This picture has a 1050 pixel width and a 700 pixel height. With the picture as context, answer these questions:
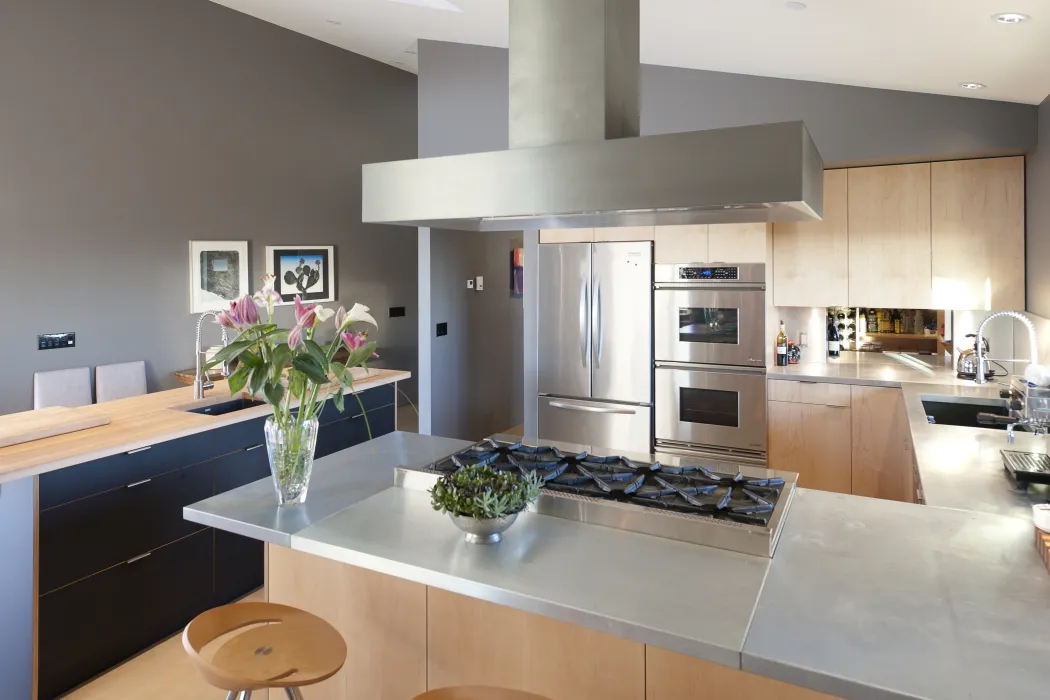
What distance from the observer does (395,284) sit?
7.27m

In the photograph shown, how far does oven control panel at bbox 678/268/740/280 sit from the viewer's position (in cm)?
427

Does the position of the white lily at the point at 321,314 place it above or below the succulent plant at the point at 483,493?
above

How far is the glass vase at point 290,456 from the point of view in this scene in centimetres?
194

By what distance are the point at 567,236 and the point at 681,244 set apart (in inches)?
30.0

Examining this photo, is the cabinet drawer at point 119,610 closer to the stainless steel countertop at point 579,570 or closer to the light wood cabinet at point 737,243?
the stainless steel countertop at point 579,570

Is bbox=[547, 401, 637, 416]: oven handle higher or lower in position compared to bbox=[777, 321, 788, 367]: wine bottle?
lower

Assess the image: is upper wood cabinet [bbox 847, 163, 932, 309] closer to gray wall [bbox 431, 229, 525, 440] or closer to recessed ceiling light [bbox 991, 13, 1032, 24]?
recessed ceiling light [bbox 991, 13, 1032, 24]

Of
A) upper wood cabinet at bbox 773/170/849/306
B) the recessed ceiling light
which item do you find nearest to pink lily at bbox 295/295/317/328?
the recessed ceiling light

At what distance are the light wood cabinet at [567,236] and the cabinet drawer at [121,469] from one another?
8.28 feet

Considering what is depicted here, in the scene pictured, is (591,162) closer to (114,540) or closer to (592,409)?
(114,540)

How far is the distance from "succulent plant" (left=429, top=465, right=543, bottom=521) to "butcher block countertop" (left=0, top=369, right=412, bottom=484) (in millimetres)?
1533

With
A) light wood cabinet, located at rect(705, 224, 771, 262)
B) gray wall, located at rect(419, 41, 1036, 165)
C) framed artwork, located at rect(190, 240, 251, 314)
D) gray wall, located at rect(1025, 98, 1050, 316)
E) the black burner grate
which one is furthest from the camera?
framed artwork, located at rect(190, 240, 251, 314)

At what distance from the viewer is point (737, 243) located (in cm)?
425

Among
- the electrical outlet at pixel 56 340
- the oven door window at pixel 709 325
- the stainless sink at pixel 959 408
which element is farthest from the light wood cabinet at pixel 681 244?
the electrical outlet at pixel 56 340
